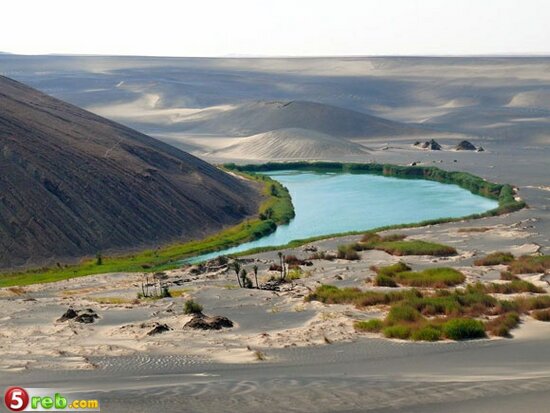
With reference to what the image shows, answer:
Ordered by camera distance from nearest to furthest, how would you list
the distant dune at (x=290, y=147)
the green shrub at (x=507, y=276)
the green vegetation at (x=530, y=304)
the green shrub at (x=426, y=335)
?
1. the green shrub at (x=426, y=335)
2. the green vegetation at (x=530, y=304)
3. the green shrub at (x=507, y=276)
4. the distant dune at (x=290, y=147)

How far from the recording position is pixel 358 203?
4944cm

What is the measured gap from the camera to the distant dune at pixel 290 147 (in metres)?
72.8

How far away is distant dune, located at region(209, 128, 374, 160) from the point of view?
72.8 meters

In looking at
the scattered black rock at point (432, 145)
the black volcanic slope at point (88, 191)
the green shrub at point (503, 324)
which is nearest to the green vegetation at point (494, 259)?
the green shrub at point (503, 324)

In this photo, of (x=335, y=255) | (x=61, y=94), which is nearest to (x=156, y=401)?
(x=335, y=255)

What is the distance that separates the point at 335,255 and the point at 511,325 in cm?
1378

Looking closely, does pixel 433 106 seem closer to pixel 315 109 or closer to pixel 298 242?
pixel 315 109

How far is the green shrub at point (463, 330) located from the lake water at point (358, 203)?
17103 mm

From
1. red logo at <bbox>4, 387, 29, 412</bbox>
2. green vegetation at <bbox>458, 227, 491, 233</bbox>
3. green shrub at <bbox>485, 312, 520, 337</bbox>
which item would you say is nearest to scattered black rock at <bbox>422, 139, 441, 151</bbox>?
green vegetation at <bbox>458, 227, 491, 233</bbox>

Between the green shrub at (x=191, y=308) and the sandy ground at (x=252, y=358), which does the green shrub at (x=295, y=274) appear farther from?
the green shrub at (x=191, y=308)

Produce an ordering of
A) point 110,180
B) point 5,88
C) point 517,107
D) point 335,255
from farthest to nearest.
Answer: point 517,107 < point 5,88 < point 110,180 < point 335,255

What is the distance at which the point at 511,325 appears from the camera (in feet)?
62.1

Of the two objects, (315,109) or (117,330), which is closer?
(117,330)

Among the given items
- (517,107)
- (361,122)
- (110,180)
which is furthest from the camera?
(517,107)
